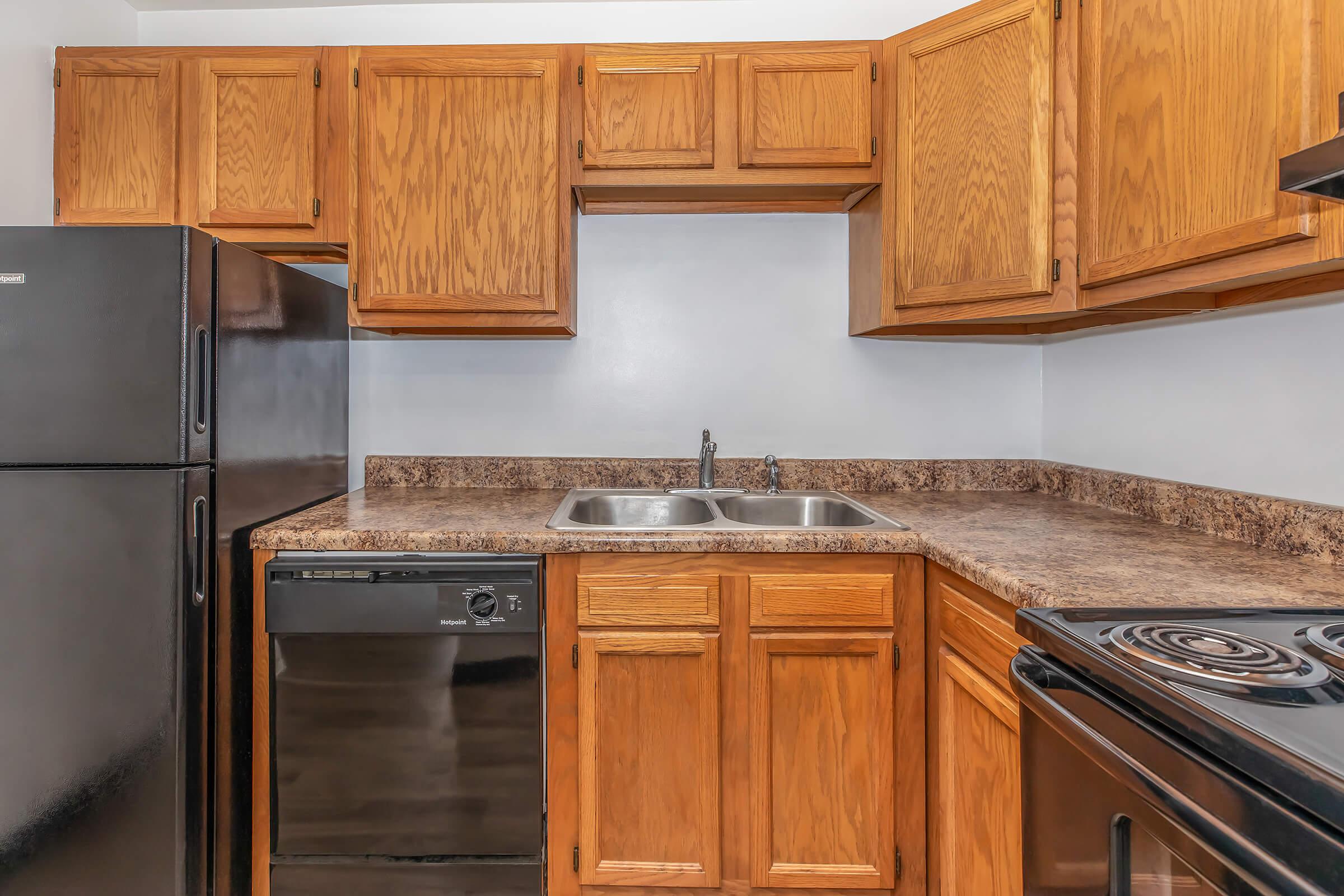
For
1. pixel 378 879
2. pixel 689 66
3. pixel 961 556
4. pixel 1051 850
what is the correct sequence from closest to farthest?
pixel 1051 850
pixel 961 556
pixel 378 879
pixel 689 66

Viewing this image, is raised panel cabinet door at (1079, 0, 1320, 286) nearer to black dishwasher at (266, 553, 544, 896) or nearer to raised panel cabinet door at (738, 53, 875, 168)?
raised panel cabinet door at (738, 53, 875, 168)

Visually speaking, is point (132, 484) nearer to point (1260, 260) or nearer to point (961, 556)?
point (961, 556)

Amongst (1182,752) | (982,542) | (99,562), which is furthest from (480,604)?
(1182,752)

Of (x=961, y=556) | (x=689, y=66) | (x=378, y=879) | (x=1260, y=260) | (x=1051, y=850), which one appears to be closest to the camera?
(x=1051, y=850)

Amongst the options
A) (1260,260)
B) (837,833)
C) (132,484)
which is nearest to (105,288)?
(132,484)

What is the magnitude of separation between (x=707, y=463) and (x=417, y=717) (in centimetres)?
106

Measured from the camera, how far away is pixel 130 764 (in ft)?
4.32

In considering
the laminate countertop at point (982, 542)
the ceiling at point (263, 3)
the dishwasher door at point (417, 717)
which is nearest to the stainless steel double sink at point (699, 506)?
the laminate countertop at point (982, 542)

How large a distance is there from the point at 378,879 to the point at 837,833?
103 cm

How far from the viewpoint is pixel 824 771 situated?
4.74 ft

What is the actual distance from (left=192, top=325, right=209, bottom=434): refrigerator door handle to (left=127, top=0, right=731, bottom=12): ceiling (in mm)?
1418

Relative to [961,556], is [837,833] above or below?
below

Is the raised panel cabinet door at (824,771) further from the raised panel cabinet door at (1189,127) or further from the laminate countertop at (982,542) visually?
the raised panel cabinet door at (1189,127)

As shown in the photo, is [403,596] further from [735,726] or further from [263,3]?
[263,3]
